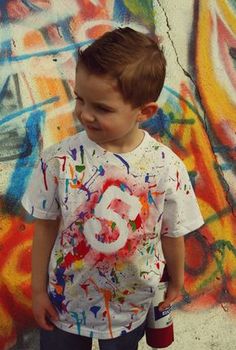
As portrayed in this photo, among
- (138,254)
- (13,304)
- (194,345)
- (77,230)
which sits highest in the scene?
(77,230)

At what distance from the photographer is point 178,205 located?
61.1 inches

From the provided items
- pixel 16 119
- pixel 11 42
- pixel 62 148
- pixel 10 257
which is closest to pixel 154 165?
pixel 62 148

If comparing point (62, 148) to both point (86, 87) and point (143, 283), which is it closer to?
point (86, 87)

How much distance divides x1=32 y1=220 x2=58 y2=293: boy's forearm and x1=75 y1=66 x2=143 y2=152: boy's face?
303 mm

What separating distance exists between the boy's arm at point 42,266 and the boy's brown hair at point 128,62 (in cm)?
46

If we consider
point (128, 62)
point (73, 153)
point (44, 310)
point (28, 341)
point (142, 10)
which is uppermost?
point (128, 62)

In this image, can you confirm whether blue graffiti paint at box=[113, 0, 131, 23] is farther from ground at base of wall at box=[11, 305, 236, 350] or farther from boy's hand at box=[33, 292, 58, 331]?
boy's hand at box=[33, 292, 58, 331]

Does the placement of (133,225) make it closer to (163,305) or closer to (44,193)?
(44,193)

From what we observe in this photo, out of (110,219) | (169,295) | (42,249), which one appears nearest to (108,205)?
(110,219)

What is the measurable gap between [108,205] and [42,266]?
31cm

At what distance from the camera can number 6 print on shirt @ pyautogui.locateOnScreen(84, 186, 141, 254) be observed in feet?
4.77

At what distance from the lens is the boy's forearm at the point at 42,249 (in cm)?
157

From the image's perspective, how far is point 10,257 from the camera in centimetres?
235

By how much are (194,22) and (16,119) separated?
1.26 m
